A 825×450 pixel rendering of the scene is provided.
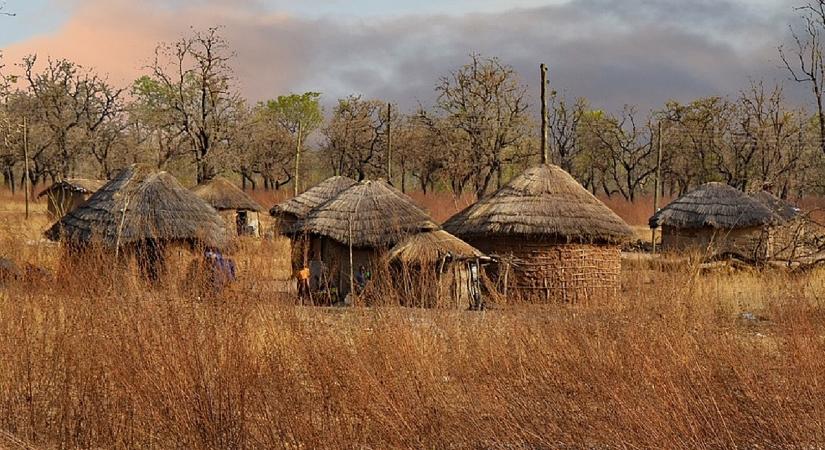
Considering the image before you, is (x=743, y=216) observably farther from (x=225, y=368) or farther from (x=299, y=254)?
(x=225, y=368)

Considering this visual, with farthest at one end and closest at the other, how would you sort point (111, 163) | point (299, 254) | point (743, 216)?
1. point (111, 163)
2. point (743, 216)
3. point (299, 254)

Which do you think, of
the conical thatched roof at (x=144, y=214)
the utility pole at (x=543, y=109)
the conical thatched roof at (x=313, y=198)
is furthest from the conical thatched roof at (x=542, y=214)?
the conical thatched roof at (x=313, y=198)

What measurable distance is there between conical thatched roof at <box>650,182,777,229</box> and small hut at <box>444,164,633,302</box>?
7065 mm

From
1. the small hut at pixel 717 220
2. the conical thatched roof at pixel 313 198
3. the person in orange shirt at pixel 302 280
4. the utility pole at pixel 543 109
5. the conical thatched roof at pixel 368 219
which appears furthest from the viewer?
the conical thatched roof at pixel 313 198

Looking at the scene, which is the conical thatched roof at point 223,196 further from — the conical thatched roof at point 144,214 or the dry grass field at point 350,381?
the dry grass field at point 350,381

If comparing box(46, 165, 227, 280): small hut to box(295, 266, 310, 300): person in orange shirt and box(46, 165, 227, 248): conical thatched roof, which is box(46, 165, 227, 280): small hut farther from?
box(295, 266, 310, 300): person in orange shirt

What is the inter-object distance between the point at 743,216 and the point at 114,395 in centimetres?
1845

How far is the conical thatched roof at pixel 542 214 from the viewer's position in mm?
13641

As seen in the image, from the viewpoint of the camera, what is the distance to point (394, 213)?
13578 mm

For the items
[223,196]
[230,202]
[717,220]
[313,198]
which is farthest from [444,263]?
[223,196]

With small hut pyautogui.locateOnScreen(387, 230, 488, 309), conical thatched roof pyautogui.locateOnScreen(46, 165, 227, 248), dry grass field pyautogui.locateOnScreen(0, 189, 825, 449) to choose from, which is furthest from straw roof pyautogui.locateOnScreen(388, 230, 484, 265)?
dry grass field pyautogui.locateOnScreen(0, 189, 825, 449)

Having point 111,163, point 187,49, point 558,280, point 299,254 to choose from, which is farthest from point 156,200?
point 111,163

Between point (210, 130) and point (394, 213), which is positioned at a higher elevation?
point (210, 130)

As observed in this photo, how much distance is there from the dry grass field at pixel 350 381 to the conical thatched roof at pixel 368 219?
752 cm
